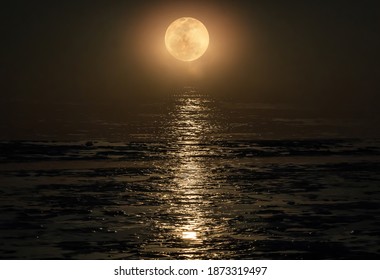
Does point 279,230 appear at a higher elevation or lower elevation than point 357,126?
lower

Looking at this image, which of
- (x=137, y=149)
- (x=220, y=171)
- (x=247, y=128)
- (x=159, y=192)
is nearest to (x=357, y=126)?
(x=247, y=128)

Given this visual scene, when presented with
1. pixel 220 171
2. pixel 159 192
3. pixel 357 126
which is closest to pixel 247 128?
pixel 357 126

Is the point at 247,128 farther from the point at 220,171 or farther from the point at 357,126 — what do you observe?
the point at 220,171

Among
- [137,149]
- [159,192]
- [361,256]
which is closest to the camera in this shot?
[361,256]

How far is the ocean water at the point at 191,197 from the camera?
74.2 ft

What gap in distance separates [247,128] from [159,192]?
2162 cm

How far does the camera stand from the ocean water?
74.2 ft

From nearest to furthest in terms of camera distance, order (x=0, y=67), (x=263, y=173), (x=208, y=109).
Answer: (x=263, y=173)
(x=208, y=109)
(x=0, y=67)

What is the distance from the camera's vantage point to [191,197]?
93.9 feet

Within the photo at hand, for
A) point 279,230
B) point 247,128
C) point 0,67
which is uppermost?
point 0,67

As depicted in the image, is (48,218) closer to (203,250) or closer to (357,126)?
(203,250)

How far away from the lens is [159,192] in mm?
29234

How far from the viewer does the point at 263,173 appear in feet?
108

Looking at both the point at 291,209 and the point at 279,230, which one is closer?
the point at 279,230
